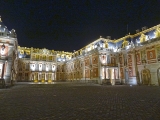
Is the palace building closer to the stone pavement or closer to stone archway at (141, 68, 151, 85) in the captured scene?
stone archway at (141, 68, 151, 85)

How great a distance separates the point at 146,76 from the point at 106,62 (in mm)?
11667

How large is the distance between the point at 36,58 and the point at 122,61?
1564 inches

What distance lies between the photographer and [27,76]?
55.8m

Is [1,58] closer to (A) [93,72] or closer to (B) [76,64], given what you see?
(A) [93,72]

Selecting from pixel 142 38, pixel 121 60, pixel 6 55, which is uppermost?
pixel 142 38

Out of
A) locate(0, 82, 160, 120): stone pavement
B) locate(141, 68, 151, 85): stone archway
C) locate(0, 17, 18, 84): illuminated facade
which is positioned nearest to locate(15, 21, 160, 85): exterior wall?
locate(141, 68, 151, 85): stone archway

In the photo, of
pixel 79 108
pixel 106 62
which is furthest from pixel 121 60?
pixel 79 108

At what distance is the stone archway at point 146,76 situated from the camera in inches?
1172

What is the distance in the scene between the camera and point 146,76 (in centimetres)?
3047

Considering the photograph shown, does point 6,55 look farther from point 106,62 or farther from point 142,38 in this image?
point 142,38

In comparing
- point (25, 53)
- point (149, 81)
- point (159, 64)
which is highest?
point (25, 53)

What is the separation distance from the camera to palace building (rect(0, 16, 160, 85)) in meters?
28.0

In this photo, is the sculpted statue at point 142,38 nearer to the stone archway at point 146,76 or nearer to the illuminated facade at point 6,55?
the stone archway at point 146,76

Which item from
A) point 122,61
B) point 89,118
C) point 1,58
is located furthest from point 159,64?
point 1,58
